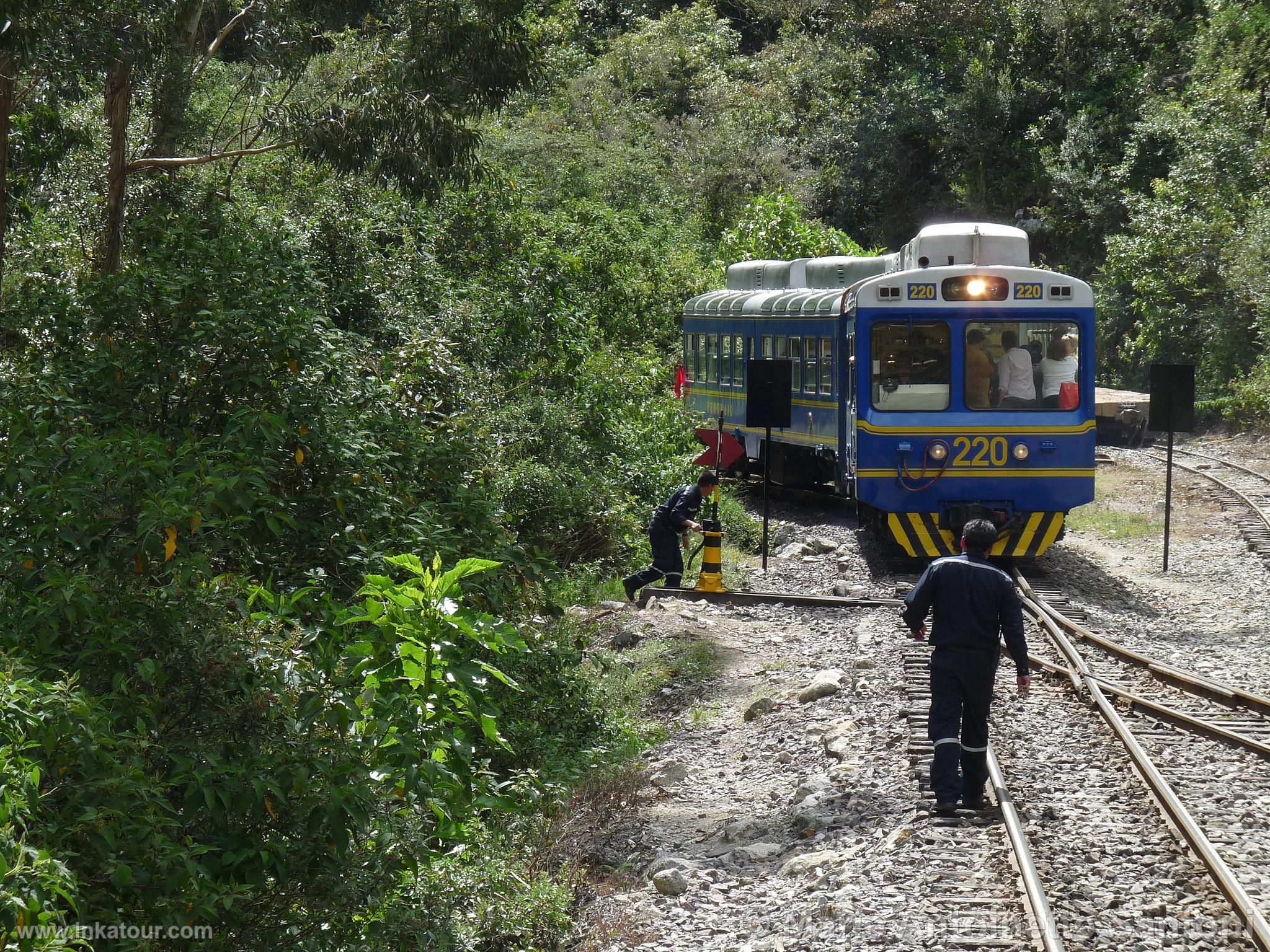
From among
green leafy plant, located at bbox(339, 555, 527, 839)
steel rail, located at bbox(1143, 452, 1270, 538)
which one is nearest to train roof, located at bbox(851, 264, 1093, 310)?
steel rail, located at bbox(1143, 452, 1270, 538)

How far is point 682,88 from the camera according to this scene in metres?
46.6

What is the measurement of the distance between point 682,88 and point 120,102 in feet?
117

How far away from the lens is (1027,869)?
6.35 meters

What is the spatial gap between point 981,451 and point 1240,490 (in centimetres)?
1102

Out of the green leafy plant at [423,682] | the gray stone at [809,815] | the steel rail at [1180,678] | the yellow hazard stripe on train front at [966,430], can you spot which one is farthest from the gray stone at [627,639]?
the green leafy plant at [423,682]

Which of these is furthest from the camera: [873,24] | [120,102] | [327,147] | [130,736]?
[873,24]

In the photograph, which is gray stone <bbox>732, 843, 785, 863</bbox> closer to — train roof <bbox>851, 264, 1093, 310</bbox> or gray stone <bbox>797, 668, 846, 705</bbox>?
gray stone <bbox>797, 668, 846, 705</bbox>

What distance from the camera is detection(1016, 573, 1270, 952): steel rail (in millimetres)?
5875

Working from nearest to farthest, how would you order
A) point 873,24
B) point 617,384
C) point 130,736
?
point 130,736 < point 617,384 < point 873,24

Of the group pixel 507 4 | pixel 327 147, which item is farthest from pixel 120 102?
pixel 507 4

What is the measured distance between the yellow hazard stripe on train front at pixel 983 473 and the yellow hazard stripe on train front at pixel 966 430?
387 millimetres

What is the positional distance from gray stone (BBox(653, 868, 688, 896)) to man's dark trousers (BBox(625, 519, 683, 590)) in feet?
22.4

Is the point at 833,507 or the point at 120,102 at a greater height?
the point at 120,102

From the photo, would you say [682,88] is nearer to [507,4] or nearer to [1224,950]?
[507,4]
